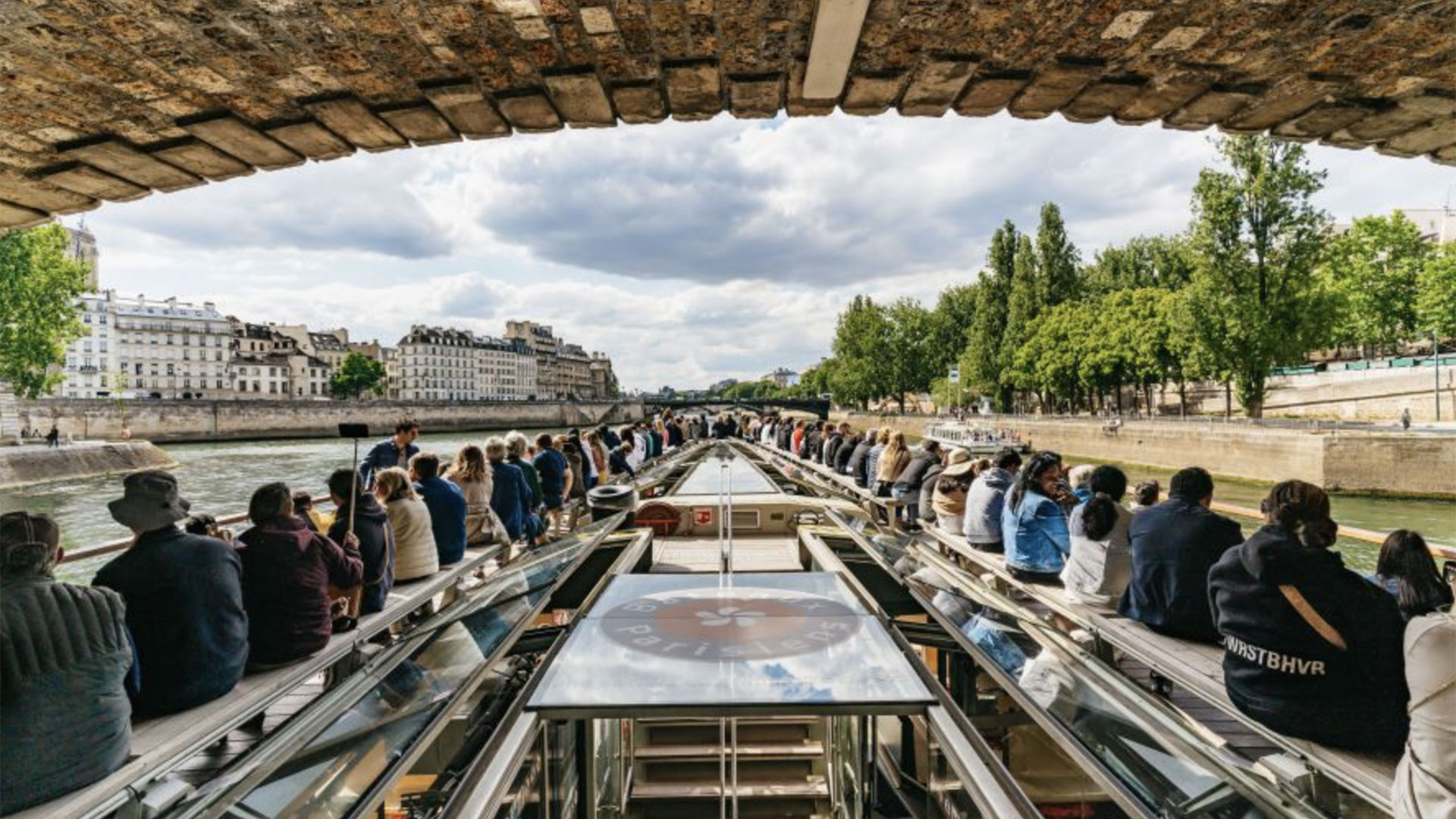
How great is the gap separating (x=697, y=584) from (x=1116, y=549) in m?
3.06

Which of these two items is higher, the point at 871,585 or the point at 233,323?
the point at 233,323

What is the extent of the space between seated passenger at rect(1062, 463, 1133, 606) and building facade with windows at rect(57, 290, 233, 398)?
110133mm

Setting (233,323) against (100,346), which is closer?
(100,346)

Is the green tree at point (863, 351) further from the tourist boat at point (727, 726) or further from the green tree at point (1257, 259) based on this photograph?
the tourist boat at point (727, 726)

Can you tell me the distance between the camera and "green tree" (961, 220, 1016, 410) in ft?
203

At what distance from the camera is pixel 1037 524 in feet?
18.5

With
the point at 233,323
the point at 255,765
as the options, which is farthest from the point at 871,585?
the point at 233,323

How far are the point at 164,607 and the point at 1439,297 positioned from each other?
58.0 metres

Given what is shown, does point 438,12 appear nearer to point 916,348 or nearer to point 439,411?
point 916,348

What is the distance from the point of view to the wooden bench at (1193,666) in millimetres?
2703

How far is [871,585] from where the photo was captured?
372 cm

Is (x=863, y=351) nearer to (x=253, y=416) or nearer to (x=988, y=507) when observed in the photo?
(x=253, y=416)

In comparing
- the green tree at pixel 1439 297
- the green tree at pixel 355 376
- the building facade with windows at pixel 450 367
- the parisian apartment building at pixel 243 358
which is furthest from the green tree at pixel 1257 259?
the building facade with windows at pixel 450 367

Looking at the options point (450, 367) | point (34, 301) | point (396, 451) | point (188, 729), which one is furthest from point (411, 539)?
point (450, 367)
